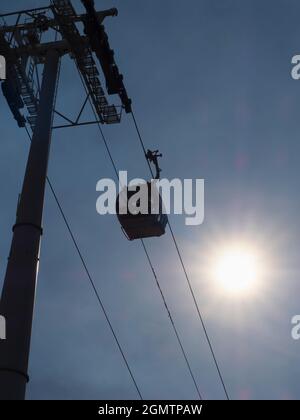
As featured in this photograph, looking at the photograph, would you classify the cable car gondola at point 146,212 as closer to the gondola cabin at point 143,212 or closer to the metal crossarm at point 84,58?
the gondola cabin at point 143,212

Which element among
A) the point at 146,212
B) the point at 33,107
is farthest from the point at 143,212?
the point at 33,107

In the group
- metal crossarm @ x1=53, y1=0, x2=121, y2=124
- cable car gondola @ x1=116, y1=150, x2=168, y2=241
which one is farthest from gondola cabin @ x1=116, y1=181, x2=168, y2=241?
metal crossarm @ x1=53, y1=0, x2=121, y2=124

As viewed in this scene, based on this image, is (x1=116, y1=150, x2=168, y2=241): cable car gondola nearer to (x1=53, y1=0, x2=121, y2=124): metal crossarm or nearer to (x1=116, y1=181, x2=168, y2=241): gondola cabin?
(x1=116, y1=181, x2=168, y2=241): gondola cabin

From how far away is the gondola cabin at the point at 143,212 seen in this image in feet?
54.7

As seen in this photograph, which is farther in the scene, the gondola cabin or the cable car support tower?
the gondola cabin

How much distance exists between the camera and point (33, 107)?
52.1ft

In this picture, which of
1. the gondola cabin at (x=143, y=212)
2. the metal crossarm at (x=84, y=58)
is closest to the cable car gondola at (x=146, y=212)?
the gondola cabin at (x=143, y=212)

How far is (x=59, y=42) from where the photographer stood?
14.2m

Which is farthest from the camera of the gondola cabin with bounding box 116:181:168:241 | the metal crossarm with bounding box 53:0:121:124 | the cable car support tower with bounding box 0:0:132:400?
the gondola cabin with bounding box 116:181:168:241

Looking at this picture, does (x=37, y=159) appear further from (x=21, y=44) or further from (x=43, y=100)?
(x=21, y=44)

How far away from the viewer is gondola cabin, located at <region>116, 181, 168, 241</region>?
1669 centimetres
